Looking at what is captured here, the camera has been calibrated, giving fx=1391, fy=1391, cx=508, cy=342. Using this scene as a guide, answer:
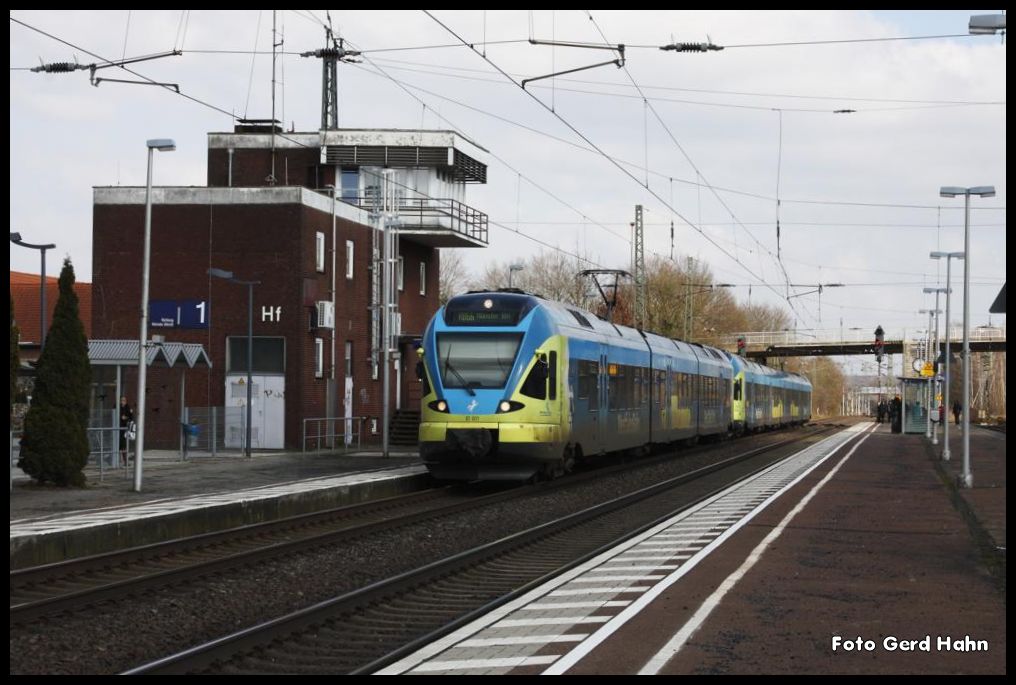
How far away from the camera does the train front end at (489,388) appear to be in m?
24.8

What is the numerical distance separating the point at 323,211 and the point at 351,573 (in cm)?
2912

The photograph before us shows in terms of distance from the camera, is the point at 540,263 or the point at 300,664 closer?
the point at 300,664

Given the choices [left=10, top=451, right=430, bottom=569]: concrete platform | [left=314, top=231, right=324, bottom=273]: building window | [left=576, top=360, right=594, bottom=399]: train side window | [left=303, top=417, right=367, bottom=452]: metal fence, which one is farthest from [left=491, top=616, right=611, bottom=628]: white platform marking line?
[left=314, top=231, right=324, bottom=273]: building window

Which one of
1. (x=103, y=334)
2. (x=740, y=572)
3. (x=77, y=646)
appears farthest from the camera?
(x=103, y=334)

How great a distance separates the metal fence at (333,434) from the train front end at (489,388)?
14.5 m

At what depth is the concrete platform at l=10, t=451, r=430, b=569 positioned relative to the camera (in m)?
17.0

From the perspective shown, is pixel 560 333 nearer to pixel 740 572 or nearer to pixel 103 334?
pixel 740 572

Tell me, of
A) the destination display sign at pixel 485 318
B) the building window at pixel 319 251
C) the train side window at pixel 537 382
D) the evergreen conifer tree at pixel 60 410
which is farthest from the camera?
the building window at pixel 319 251

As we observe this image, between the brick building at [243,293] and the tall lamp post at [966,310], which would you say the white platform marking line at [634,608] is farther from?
the brick building at [243,293]

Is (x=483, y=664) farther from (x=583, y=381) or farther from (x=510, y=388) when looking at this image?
(x=583, y=381)

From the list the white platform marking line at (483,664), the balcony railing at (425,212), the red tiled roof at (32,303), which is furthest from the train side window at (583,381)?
the red tiled roof at (32,303)

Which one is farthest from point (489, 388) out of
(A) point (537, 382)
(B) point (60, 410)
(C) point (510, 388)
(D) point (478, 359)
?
(B) point (60, 410)

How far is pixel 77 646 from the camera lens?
1095cm

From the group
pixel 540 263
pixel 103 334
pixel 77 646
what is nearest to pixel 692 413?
pixel 103 334
